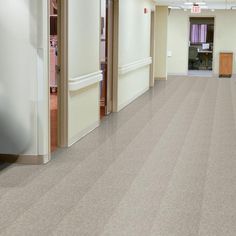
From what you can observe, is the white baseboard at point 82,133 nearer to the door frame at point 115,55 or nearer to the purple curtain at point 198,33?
the door frame at point 115,55

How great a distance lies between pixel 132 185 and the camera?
522cm

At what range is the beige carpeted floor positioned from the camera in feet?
13.5

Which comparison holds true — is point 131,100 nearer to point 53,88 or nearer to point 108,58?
point 53,88

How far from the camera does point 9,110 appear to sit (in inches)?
234

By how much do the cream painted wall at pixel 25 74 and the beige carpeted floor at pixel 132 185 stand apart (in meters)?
0.40

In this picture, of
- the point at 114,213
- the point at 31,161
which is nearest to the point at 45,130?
the point at 31,161

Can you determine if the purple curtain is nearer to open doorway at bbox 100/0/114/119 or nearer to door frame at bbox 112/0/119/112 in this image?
open doorway at bbox 100/0/114/119

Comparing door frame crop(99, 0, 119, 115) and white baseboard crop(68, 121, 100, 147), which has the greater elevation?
door frame crop(99, 0, 119, 115)

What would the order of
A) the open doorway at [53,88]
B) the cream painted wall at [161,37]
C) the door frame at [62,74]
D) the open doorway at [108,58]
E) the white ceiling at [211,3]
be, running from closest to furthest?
the door frame at [62,74] → the open doorway at [53,88] → the open doorway at [108,58] → the white ceiling at [211,3] → the cream painted wall at [161,37]

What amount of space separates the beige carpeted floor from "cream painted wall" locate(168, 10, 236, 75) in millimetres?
11825

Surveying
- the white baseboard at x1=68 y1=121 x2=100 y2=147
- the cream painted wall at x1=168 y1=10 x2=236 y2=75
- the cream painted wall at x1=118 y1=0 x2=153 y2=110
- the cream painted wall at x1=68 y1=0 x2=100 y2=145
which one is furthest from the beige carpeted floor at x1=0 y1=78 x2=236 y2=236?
the cream painted wall at x1=168 y1=10 x2=236 y2=75

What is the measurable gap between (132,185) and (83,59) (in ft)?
9.45

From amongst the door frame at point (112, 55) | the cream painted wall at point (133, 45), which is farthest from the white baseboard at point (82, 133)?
the cream painted wall at point (133, 45)

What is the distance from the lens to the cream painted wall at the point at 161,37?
17.1 m
